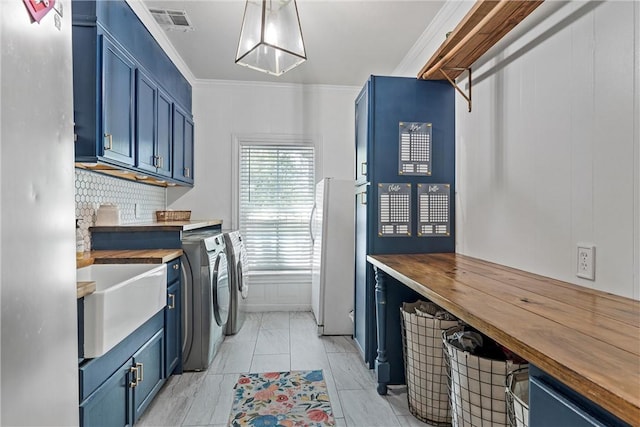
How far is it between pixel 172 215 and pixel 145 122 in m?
1.31

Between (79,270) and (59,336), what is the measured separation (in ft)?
4.32

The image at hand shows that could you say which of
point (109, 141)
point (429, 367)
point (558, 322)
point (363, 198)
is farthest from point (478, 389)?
point (109, 141)

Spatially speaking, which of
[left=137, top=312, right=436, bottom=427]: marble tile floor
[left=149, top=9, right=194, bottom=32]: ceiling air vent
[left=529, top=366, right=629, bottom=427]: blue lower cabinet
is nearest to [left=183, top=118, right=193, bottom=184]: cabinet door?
[left=149, top=9, right=194, bottom=32]: ceiling air vent

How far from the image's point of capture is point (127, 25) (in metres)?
2.31

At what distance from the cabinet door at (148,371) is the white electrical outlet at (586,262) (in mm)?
2113

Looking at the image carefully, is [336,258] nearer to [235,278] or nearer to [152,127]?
[235,278]

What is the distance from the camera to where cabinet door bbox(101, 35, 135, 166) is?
203 cm

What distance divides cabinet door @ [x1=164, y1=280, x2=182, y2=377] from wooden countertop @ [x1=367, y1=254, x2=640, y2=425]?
5.10 feet

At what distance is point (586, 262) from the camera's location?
137 cm

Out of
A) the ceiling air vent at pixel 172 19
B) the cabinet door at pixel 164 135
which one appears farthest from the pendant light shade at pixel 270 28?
the cabinet door at pixel 164 135

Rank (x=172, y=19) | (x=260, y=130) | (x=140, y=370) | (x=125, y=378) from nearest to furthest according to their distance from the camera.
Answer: (x=125, y=378) < (x=140, y=370) < (x=172, y=19) < (x=260, y=130)

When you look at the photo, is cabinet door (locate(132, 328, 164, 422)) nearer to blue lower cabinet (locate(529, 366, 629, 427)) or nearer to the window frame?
blue lower cabinet (locate(529, 366, 629, 427))

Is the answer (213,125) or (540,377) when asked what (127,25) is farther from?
(540,377)

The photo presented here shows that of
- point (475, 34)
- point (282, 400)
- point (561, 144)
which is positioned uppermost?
point (475, 34)
